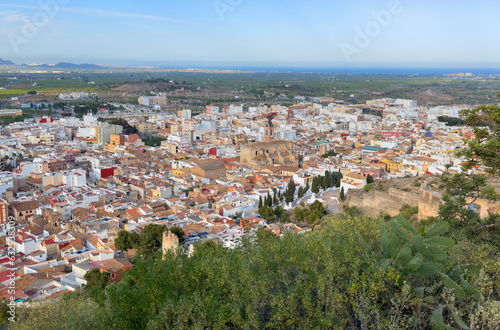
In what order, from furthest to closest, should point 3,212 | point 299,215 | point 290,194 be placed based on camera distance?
point 290,194, point 3,212, point 299,215

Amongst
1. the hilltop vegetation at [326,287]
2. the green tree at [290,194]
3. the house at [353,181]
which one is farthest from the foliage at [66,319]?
the house at [353,181]

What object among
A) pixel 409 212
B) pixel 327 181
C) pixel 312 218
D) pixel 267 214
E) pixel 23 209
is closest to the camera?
pixel 409 212

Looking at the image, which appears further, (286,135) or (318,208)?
(286,135)

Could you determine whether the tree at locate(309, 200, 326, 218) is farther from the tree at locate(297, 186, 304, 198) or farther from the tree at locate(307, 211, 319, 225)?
the tree at locate(297, 186, 304, 198)

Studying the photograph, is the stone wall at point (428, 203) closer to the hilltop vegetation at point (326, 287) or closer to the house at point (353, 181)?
the hilltop vegetation at point (326, 287)

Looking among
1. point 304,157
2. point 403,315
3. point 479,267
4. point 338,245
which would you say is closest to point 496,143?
point 479,267

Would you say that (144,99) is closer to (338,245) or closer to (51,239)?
(51,239)

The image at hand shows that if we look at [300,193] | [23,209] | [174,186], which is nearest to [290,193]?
[300,193]

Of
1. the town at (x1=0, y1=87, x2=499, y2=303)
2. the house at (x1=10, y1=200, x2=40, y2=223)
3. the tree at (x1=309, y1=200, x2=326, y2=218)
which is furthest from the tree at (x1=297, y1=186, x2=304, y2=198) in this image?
the house at (x1=10, y1=200, x2=40, y2=223)

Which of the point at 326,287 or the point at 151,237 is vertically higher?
the point at 326,287

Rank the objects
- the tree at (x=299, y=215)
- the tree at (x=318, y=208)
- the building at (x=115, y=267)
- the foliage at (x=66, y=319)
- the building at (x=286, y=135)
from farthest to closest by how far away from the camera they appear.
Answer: the building at (x=286, y=135) → the tree at (x=318, y=208) → the tree at (x=299, y=215) → the building at (x=115, y=267) → the foliage at (x=66, y=319)

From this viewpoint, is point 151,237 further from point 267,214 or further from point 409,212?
point 409,212

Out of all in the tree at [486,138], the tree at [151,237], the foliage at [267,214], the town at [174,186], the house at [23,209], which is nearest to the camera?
the tree at [486,138]
